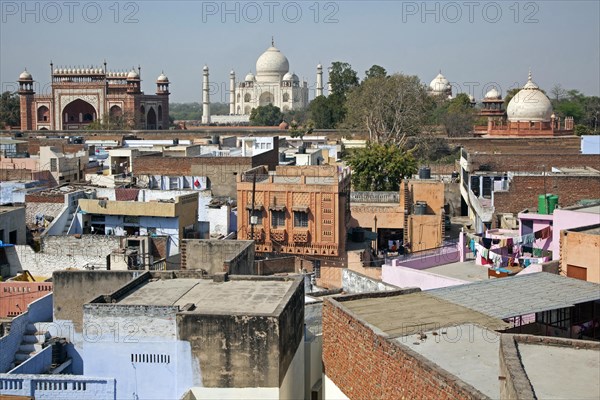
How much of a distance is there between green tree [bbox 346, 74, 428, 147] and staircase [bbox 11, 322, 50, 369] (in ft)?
93.8

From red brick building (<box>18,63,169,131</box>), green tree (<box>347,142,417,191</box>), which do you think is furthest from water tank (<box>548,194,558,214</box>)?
red brick building (<box>18,63,169,131</box>)

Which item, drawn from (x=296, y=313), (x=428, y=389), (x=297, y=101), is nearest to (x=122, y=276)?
(x=296, y=313)

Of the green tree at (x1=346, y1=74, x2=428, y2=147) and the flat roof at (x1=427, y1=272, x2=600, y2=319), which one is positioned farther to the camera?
the green tree at (x1=346, y1=74, x2=428, y2=147)

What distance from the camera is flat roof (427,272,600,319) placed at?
10.2 metres

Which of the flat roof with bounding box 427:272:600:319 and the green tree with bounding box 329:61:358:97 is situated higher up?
the green tree with bounding box 329:61:358:97

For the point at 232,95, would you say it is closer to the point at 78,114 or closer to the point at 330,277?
the point at 78,114

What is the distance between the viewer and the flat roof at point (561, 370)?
6.15m

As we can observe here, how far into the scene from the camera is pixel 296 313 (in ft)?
35.9

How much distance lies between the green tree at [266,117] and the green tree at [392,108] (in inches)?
1291

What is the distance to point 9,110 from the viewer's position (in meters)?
71.6

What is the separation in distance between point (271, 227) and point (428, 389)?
12660 mm

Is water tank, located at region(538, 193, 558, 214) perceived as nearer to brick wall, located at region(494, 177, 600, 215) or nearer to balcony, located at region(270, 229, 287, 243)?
brick wall, located at region(494, 177, 600, 215)

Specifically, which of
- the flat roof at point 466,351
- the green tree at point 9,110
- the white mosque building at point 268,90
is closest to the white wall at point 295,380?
the flat roof at point 466,351

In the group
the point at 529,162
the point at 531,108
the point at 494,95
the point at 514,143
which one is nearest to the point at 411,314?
the point at 529,162
